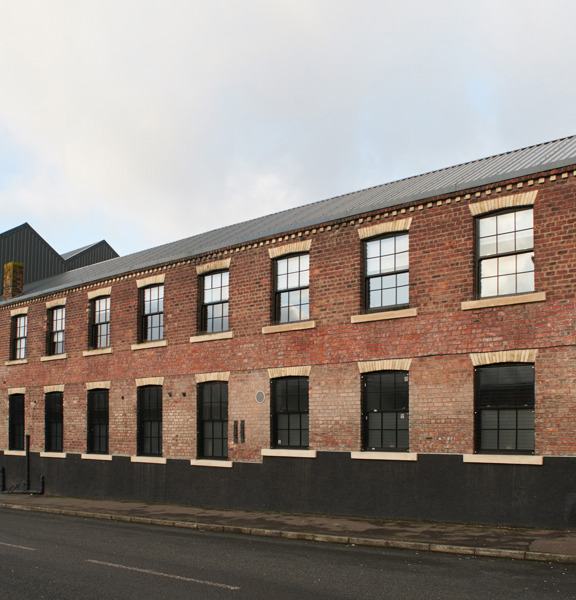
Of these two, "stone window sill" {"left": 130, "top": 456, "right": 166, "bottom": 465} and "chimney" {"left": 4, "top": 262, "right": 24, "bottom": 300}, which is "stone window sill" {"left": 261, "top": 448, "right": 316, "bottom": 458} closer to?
"stone window sill" {"left": 130, "top": 456, "right": 166, "bottom": 465}

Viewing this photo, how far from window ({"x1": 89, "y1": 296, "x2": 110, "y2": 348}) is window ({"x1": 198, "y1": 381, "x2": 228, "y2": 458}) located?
19.1ft

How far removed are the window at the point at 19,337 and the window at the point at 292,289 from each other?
14725 millimetres

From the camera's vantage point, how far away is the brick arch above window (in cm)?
1502

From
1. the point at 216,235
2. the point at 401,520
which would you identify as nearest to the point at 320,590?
the point at 401,520

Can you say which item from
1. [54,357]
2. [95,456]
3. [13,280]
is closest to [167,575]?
[95,456]

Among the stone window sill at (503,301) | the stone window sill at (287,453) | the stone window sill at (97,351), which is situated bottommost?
the stone window sill at (287,453)

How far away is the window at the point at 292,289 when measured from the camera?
776 inches

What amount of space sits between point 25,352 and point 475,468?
21.0 m

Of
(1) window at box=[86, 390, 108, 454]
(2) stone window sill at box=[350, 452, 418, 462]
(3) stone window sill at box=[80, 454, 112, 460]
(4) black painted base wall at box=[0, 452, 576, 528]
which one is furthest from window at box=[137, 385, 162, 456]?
(2) stone window sill at box=[350, 452, 418, 462]

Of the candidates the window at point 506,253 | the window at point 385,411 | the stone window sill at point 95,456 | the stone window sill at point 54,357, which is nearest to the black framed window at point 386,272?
the window at point 385,411

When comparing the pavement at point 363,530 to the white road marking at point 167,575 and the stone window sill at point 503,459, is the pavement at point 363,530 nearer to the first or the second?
the stone window sill at point 503,459

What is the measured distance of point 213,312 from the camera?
22297 mm

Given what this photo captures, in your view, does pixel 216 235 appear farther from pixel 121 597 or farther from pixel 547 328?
pixel 121 597

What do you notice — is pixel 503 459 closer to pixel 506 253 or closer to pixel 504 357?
pixel 504 357
